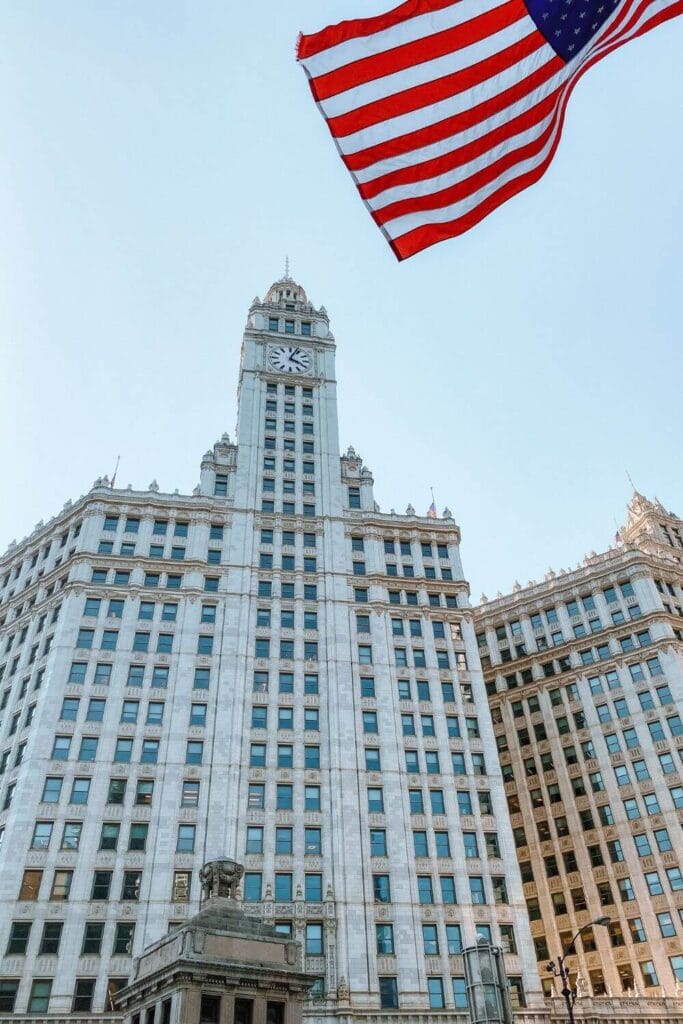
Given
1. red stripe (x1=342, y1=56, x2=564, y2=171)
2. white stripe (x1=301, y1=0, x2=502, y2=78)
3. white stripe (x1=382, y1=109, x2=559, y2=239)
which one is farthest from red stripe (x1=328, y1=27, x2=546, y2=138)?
white stripe (x1=382, y1=109, x2=559, y2=239)

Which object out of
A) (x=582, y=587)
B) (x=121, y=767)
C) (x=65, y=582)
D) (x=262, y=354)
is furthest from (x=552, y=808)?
(x=262, y=354)

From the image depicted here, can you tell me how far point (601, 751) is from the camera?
80.7 m

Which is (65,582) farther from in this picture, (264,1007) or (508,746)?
(264,1007)

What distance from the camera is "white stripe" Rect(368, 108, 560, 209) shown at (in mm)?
18031

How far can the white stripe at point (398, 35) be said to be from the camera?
17.8m

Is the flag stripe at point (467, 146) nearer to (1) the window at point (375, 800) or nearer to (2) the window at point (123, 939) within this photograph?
(2) the window at point (123, 939)

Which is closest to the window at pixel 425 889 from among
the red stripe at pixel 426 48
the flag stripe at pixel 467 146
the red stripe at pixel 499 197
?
the red stripe at pixel 499 197

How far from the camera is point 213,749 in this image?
66.4m

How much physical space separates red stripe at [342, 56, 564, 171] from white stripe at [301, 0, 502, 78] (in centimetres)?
175

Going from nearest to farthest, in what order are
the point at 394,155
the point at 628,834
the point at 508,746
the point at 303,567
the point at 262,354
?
the point at 394,155, the point at 628,834, the point at 303,567, the point at 508,746, the point at 262,354

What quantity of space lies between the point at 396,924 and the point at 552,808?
2698cm

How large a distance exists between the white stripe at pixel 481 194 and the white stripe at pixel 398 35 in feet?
8.39

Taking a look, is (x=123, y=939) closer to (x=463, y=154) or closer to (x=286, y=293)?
(x=463, y=154)

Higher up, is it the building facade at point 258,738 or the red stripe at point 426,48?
the building facade at point 258,738
